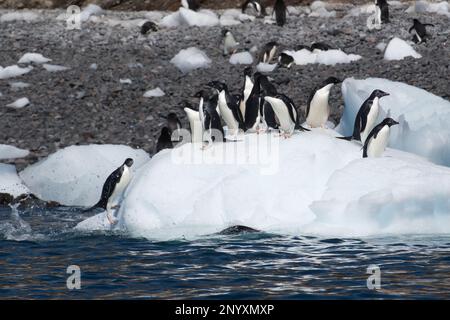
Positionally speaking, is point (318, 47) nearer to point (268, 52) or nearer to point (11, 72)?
point (268, 52)

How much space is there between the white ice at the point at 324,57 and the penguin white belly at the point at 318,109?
24.7 feet

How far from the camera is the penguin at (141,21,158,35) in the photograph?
25141 millimetres

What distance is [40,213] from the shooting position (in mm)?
15281

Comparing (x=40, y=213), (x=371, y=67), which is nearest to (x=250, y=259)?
(x=40, y=213)

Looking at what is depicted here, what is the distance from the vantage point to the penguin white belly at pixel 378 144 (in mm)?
13180

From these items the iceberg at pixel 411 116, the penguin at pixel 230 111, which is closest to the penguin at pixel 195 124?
the penguin at pixel 230 111

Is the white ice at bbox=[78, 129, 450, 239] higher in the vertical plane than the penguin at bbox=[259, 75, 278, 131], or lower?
lower

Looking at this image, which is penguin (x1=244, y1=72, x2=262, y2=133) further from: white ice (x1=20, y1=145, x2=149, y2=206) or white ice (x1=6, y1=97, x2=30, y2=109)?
white ice (x1=6, y1=97, x2=30, y2=109)

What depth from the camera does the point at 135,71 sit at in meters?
A: 22.4

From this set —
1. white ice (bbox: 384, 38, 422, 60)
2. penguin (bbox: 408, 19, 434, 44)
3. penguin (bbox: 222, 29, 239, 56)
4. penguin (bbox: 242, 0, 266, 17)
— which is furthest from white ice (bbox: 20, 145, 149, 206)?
penguin (bbox: 242, 0, 266, 17)

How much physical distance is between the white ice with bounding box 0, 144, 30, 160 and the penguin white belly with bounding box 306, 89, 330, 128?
18.0ft

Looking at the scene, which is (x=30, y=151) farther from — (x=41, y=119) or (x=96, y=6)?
(x=96, y=6)

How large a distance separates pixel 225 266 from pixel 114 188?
3175 millimetres

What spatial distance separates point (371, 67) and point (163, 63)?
4541mm
